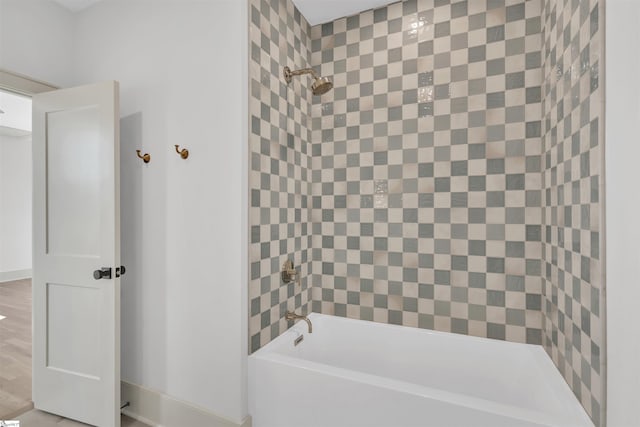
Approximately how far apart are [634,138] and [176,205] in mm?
1947

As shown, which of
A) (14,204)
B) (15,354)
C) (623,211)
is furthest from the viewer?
(14,204)

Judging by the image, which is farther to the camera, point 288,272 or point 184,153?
point 288,272

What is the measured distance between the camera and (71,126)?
188 centimetres

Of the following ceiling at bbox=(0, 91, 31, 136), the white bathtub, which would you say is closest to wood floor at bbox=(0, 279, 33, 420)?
the white bathtub

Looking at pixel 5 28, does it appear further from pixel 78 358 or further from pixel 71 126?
pixel 78 358

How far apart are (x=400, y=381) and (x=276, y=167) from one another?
130cm

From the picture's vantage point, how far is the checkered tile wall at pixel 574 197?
108cm

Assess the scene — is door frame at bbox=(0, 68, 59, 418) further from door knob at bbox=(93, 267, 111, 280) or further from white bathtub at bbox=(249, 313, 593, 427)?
white bathtub at bbox=(249, 313, 593, 427)

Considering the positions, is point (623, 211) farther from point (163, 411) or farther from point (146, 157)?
point (163, 411)

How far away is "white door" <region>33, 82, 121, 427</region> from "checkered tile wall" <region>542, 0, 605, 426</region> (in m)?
2.24

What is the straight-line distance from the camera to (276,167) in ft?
6.02

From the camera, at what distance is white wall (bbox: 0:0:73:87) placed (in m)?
1.84

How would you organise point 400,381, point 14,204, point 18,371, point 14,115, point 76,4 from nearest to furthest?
point 400,381
point 76,4
point 18,371
point 14,115
point 14,204

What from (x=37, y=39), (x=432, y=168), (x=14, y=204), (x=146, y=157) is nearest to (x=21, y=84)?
(x=37, y=39)
